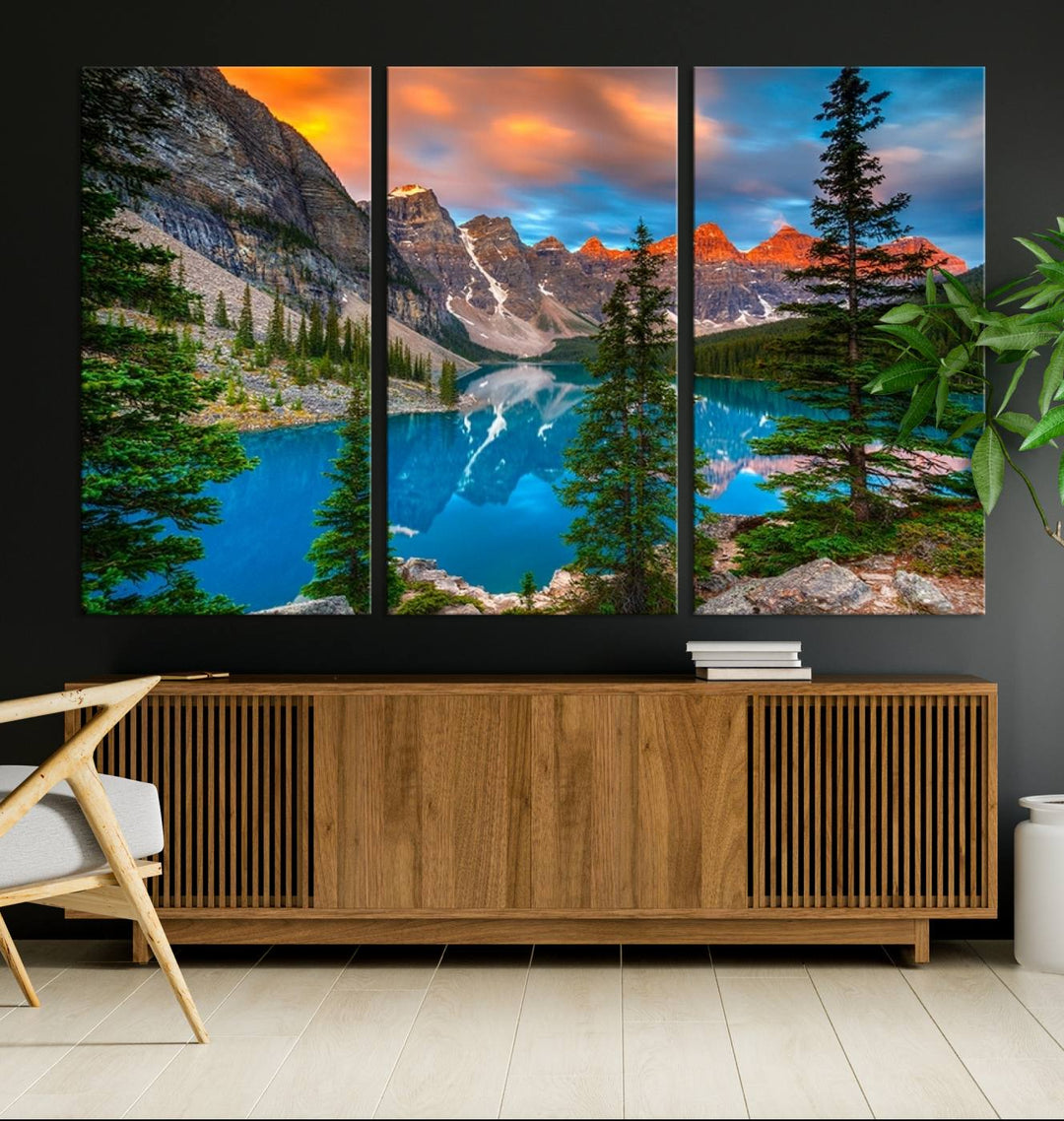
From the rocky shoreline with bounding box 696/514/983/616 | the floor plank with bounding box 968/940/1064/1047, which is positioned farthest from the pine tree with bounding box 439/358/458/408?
the floor plank with bounding box 968/940/1064/1047

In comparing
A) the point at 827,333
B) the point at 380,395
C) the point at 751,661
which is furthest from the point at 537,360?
the point at 751,661

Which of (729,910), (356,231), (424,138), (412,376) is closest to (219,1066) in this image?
(729,910)

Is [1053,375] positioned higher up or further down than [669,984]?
higher up

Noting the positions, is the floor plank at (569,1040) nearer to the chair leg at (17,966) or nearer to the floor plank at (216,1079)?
the floor plank at (216,1079)

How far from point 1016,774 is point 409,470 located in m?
1.96

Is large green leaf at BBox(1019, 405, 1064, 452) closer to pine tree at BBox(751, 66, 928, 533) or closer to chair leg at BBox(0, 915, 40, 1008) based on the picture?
pine tree at BBox(751, 66, 928, 533)

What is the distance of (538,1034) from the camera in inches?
116

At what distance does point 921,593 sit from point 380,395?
1.67 m

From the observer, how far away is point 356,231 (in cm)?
379

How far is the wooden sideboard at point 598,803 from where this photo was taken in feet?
11.1

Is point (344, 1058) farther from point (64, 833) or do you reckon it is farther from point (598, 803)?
point (598, 803)

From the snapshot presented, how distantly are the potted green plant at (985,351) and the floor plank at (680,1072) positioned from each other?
1589mm

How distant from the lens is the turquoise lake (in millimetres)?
3764

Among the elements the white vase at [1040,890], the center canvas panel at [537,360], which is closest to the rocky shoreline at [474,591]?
the center canvas panel at [537,360]
